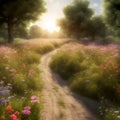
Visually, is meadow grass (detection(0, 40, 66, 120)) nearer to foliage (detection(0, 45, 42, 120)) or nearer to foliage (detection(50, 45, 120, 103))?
foliage (detection(0, 45, 42, 120))

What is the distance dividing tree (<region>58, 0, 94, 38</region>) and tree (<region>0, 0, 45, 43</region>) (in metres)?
16.2

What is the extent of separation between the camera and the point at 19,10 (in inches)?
1105

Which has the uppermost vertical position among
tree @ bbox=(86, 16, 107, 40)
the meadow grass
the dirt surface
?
tree @ bbox=(86, 16, 107, 40)

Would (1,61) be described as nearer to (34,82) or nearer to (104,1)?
(34,82)

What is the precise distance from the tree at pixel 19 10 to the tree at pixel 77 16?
16.2m

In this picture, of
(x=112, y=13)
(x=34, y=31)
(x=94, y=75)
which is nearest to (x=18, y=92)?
(x=94, y=75)

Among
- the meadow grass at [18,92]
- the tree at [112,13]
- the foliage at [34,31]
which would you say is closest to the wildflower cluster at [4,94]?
the meadow grass at [18,92]

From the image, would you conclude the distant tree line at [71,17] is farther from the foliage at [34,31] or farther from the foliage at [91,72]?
the foliage at [34,31]

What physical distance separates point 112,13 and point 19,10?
1052 cm

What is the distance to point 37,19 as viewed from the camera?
1264 inches

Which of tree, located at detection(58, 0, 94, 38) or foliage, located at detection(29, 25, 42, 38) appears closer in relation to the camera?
tree, located at detection(58, 0, 94, 38)

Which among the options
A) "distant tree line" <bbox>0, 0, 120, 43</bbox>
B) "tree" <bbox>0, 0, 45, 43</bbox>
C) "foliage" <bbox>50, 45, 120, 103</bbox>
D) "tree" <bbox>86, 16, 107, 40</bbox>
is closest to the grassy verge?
"foliage" <bbox>50, 45, 120, 103</bbox>

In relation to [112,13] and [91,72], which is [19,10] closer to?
[112,13]

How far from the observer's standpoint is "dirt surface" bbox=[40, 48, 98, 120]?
8.28m
